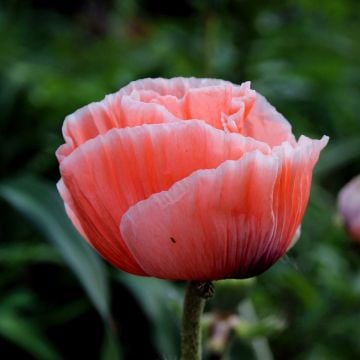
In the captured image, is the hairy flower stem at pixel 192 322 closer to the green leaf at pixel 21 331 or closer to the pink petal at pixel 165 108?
the pink petal at pixel 165 108

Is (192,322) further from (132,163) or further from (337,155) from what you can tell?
(337,155)

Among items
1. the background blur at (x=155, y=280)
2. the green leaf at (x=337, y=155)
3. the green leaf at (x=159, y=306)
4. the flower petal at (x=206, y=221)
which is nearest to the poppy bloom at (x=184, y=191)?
the flower petal at (x=206, y=221)

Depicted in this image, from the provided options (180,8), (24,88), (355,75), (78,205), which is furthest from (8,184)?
(180,8)

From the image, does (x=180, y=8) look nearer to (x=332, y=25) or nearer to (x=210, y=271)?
(x=332, y=25)

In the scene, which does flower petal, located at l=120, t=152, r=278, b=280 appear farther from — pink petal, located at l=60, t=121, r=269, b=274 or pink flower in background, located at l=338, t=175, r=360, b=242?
pink flower in background, located at l=338, t=175, r=360, b=242

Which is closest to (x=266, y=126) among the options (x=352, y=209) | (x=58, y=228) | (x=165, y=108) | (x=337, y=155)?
(x=165, y=108)
